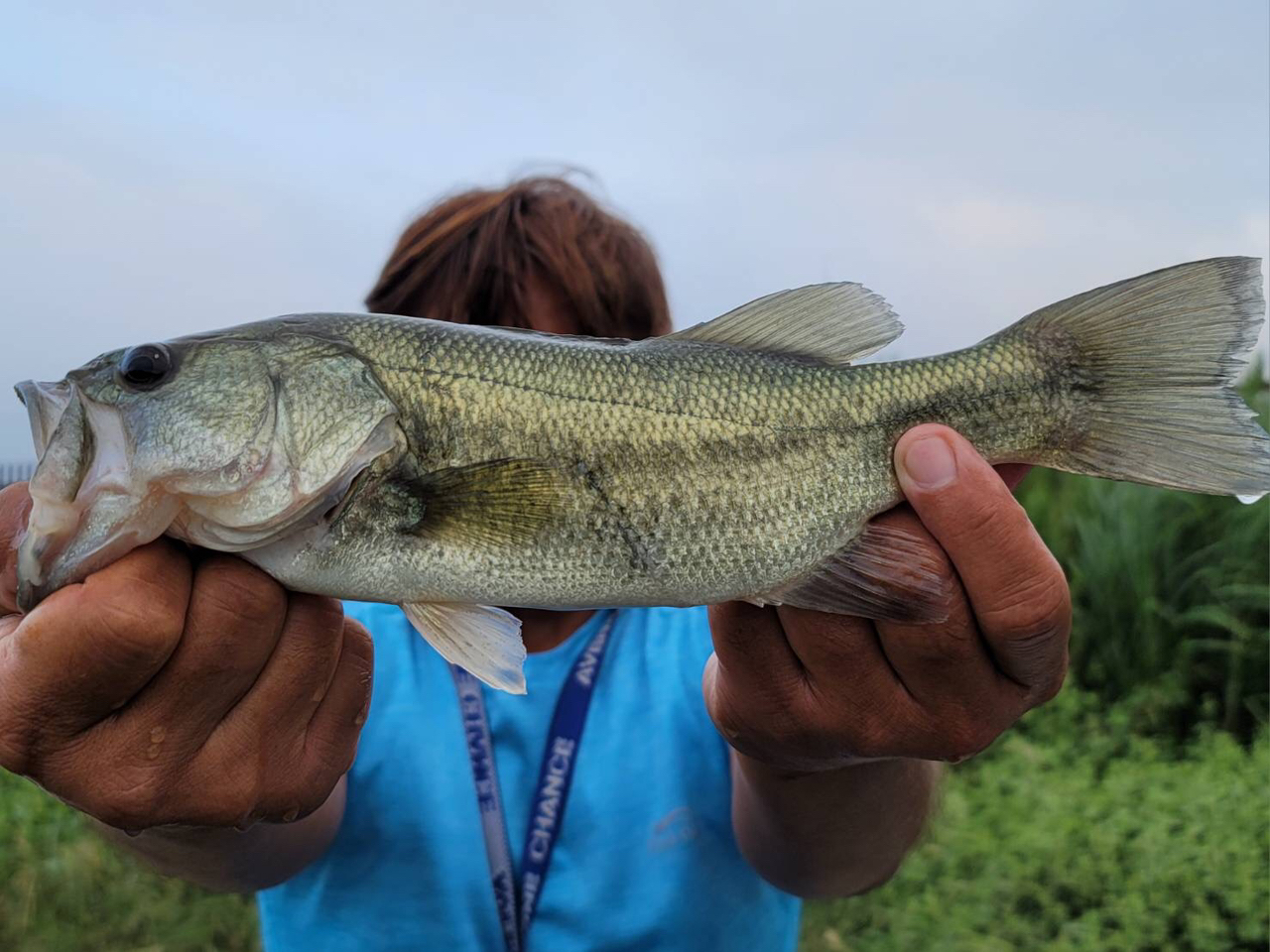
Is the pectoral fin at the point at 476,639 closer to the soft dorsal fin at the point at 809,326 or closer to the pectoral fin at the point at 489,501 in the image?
the pectoral fin at the point at 489,501

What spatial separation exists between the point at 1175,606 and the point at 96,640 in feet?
17.9

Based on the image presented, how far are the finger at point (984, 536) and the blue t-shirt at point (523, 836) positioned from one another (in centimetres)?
133

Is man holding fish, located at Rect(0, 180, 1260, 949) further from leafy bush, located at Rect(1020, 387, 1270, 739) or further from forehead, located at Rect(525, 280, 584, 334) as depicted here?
leafy bush, located at Rect(1020, 387, 1270, 739)

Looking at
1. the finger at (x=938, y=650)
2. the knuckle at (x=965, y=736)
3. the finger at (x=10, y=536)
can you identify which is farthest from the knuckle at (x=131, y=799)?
the knuckle at (x=965, y=736)

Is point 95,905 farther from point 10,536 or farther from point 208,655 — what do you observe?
point 208,655

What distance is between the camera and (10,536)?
5.74 feet

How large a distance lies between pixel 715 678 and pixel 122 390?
1.32 meters

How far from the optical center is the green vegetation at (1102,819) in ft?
12.5

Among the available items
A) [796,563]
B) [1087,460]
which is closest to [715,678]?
[796,563]

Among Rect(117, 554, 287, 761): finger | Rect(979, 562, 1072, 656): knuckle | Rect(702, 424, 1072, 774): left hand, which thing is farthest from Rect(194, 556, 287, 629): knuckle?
Rect(979, 562, 1072, 656): knuckle

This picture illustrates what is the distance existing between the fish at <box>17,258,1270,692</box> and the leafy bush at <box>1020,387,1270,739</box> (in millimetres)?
3815

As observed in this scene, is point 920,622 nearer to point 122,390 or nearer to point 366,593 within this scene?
point 366,593

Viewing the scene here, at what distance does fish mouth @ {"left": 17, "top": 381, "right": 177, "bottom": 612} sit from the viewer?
152 cm

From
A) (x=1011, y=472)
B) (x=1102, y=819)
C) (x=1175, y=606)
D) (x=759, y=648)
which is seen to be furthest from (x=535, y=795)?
(x=1175, y=606)
